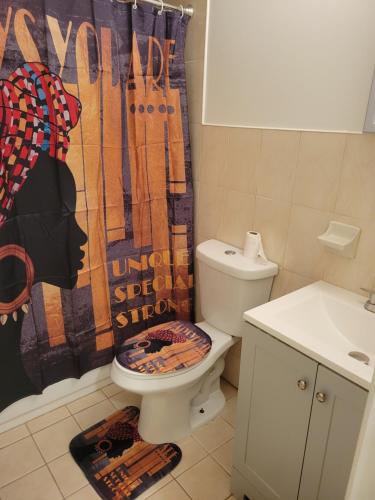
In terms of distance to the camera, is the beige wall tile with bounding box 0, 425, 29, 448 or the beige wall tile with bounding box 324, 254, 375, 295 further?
the beige wall tile with bounding box 0, 425, 29, 448

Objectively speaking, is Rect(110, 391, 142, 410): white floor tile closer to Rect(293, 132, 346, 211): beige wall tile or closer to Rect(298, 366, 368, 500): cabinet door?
Rect(298, 366, 368, 500): cabinet door

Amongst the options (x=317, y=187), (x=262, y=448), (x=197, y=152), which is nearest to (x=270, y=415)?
(x=262, y=448)

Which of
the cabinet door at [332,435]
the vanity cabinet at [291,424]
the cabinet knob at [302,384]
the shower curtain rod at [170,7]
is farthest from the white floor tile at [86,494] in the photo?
the shower curtain rod at [170,7]

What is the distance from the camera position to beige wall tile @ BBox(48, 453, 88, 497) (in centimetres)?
142

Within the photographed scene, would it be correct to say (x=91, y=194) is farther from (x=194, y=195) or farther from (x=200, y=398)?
(x=200, y=398)

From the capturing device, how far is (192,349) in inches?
61.3

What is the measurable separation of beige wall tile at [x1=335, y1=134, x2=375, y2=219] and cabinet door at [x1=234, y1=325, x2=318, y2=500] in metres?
0.56

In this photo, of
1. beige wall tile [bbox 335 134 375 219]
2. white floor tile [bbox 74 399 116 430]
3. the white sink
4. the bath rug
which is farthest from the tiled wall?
white floor tile [bbox 74 399 116 430]

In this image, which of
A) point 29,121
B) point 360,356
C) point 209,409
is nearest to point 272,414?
point 360,356

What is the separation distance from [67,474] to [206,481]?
583mm

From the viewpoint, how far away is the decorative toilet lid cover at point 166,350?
4.80ft

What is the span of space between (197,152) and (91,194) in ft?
1.93

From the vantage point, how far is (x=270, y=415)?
1.15 meters

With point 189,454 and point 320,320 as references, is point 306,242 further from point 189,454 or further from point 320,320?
point 189,454
